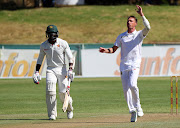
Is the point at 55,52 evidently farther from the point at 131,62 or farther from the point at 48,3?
the point at 48,3

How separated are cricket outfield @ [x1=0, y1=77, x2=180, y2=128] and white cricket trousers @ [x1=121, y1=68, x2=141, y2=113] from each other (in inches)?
14.3

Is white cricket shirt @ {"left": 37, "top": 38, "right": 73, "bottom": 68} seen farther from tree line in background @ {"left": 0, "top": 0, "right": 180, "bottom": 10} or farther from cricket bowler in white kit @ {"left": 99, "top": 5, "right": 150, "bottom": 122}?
tree line in background @ {"left": 0, "top": 0, "right": 180, "bottom": 10}

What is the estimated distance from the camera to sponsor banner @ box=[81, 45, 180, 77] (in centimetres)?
3125

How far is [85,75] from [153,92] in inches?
430

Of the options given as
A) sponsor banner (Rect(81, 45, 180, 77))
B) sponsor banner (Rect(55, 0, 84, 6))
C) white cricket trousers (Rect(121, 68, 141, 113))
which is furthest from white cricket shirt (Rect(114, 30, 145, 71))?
sponsor banner (Rect(55, 0, 84, 6))

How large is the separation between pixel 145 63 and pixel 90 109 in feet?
54.3

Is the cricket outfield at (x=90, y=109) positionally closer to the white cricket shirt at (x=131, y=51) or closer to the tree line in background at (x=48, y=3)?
the white cricket shirt at (x=131, y=51)

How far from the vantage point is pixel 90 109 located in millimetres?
15102

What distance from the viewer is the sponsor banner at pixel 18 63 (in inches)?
1222

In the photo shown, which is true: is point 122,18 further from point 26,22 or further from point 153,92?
point 153,92

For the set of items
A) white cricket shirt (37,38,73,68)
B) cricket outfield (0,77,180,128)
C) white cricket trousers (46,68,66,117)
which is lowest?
cricket outfield (0,77,180,128)

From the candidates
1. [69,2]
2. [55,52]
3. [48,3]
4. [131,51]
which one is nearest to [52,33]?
[55,52]

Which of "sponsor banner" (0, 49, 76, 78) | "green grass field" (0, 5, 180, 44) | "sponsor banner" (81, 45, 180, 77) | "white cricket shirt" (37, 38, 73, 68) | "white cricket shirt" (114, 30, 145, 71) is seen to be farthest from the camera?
"green grass field" (0, 5, 180, 44)

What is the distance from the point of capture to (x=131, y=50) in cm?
1142
